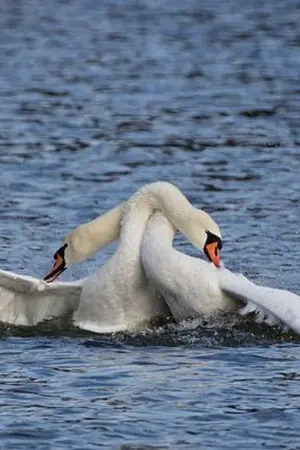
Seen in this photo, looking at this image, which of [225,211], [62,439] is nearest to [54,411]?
[62,439]

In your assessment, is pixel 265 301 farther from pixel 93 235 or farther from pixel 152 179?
pixel 152 179

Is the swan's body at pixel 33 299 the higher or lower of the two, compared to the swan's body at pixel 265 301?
lower

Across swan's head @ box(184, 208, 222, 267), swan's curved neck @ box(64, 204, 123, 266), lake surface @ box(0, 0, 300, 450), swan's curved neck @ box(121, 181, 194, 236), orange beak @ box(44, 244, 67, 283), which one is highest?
swan's curved neck @ box(121, 181, 194, 236)

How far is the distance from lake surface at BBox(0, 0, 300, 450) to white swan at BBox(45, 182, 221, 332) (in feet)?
0.71

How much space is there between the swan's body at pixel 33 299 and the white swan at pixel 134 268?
21cm

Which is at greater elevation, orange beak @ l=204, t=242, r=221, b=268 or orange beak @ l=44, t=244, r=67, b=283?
orange beak @ l=204, t=242, r=221, b=268

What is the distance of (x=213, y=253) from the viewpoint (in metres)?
11.8

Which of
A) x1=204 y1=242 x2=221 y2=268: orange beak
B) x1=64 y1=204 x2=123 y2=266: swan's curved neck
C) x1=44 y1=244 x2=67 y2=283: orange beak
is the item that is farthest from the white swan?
x1=44 y1=244 x2=67 y2=283: orange beak

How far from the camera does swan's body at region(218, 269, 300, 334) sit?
1112cm

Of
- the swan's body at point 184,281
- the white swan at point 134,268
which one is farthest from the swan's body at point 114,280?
the swan's body at point 184,281

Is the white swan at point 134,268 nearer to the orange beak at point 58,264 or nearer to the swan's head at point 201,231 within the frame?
the swan's head at point 201,231

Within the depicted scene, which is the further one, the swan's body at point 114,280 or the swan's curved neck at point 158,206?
the swan's curved neck at point 158,206

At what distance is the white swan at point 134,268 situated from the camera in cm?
1184

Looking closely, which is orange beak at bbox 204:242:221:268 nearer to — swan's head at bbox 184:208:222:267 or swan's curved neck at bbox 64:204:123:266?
swan's head at bbox 184:208:222:267
